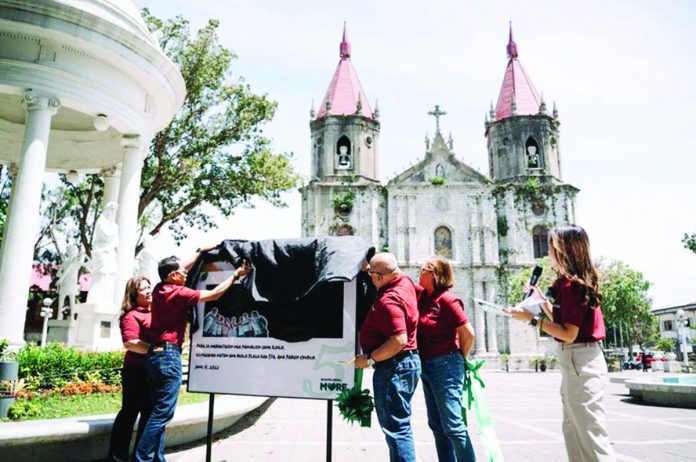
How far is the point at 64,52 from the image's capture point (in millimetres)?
9180

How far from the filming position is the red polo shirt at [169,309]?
13.1 ft

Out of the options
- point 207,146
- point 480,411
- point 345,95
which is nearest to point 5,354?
point 480,411

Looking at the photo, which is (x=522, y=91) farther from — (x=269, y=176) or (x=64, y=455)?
(x=64, y=455)

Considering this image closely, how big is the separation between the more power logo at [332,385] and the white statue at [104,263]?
7.58m

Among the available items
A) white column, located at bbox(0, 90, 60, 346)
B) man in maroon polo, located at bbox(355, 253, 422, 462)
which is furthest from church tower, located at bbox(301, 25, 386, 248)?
man in maroon polo, located at bbox(355, 253, 422, 462)

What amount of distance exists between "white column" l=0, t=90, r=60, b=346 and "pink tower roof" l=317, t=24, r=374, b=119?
29.2 meters

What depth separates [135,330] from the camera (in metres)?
4.26

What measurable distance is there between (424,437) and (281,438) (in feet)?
6.46

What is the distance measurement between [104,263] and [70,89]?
3492mm

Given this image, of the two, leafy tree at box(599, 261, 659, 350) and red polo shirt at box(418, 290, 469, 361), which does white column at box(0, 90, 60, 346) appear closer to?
red polo shirt at box(418, 290, 469, 361)

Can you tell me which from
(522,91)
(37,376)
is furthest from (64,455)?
(522,91)

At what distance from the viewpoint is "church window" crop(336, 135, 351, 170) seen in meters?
36.8

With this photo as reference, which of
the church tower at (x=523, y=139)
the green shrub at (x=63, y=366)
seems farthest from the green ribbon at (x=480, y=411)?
the church tower at (x=523, y=139)

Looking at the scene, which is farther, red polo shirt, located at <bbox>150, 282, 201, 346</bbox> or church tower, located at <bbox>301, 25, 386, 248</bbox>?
church tower, located at <bbox>301, 25, 386, 248</bbox>
